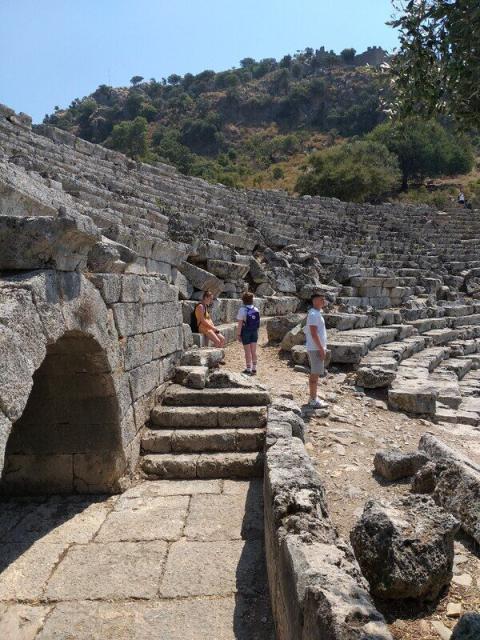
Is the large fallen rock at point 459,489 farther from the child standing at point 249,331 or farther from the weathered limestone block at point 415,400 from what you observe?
the child standing at point 249,331

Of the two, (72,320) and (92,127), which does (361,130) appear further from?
(72,320)

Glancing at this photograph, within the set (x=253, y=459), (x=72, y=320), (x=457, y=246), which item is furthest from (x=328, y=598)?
(x=457, y=246)

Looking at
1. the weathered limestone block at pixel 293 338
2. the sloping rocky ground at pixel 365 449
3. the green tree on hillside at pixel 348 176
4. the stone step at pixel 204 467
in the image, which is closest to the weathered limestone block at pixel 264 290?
the sloping rocky ground at pixel 365 449

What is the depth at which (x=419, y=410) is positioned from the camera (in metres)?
7.64

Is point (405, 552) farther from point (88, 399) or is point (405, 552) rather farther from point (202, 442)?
point (88, 399)

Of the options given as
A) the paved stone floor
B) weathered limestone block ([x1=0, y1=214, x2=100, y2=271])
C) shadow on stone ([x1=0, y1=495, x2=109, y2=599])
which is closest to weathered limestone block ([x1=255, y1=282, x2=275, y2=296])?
the paved stone floor

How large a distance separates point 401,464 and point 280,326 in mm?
5647

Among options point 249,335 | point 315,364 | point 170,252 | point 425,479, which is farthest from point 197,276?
point 425,479

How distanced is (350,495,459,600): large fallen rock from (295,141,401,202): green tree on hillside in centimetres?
3317

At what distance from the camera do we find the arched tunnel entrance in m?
4.93

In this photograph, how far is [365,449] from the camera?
19.6 feet

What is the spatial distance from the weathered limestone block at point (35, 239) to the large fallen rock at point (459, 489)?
3606mm

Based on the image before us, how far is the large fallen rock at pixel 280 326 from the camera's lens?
409 inches

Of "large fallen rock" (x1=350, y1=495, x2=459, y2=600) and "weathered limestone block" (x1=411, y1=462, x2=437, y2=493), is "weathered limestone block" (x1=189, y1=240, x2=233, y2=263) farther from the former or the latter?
"large fallen rock" (x1=350, y1=495, x2=459, y2=600)
